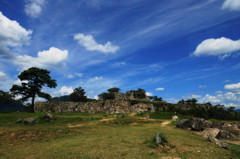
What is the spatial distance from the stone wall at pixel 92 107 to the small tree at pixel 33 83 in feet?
44.3

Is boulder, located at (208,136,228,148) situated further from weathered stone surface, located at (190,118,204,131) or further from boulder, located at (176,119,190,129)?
weathered stone surface, located at (190,118,204,131)

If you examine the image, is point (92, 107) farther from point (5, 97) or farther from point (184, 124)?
point (184, 124)

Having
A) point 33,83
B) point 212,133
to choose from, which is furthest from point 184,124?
point 33,83

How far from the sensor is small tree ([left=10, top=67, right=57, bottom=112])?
41938 mm

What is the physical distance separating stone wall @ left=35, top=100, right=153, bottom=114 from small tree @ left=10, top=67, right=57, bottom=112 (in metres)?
13.5

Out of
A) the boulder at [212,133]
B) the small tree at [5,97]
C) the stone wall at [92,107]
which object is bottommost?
the boulder at [212,133]

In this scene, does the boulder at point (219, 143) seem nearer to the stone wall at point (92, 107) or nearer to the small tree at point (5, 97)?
the stone wall at point (92, 107)

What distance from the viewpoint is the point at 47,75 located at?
45000mm

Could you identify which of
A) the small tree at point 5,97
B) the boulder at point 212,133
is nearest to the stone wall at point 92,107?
the small tree at point 5,97

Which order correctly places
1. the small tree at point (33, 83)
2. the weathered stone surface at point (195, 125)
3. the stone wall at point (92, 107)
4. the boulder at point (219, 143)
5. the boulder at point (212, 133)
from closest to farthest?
the boulder at point (219, 143)
the boulder at point (212, 133)
the weathered stone surface at point (195, 125)
the small tree at point (33, 83)
the stone wall at point (92, 107)

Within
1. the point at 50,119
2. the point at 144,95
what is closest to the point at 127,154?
the point at 50,119

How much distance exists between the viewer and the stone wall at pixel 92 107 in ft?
185

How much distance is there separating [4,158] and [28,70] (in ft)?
127

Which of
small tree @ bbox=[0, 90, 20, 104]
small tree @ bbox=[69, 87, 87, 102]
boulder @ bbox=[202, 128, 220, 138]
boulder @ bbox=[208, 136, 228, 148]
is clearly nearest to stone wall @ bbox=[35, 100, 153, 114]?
small tree @ bbox=[0, 90, 20, 104]
